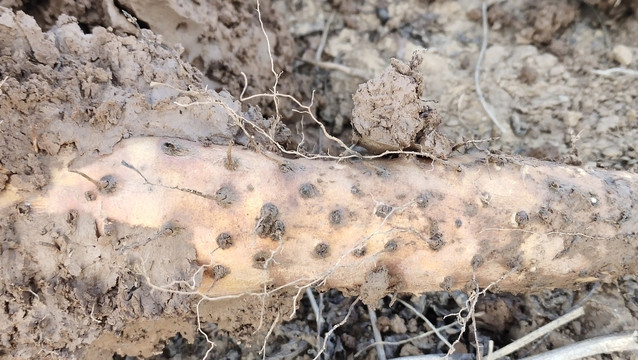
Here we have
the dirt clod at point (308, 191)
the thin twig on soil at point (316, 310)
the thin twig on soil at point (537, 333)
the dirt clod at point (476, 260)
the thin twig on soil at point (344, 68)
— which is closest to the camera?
the dirt clod at point (308, 191)

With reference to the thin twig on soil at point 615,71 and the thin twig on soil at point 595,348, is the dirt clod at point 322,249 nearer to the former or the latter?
the thin twig on soil at point 595,348

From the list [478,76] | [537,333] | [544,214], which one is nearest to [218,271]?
[544,214]

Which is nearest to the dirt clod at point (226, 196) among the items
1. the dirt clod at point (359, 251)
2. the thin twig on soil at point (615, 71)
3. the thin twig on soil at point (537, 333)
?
the dirt clod at point (359, 251)

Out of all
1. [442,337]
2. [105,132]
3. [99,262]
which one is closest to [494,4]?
[442,337]

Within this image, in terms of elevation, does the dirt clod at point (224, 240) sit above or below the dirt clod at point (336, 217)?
below

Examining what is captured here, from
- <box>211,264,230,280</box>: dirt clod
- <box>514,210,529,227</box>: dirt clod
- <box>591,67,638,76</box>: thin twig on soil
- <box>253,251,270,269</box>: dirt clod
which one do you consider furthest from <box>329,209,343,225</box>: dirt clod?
<box>591,67,638,76</box>: thin twig on soil

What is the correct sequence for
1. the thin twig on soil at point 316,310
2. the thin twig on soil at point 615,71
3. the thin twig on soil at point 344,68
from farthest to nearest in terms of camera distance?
the thin twig on soil at point 344,68
the thin twig on soil at point 615,71
the thin twig on soil at point 316,310
